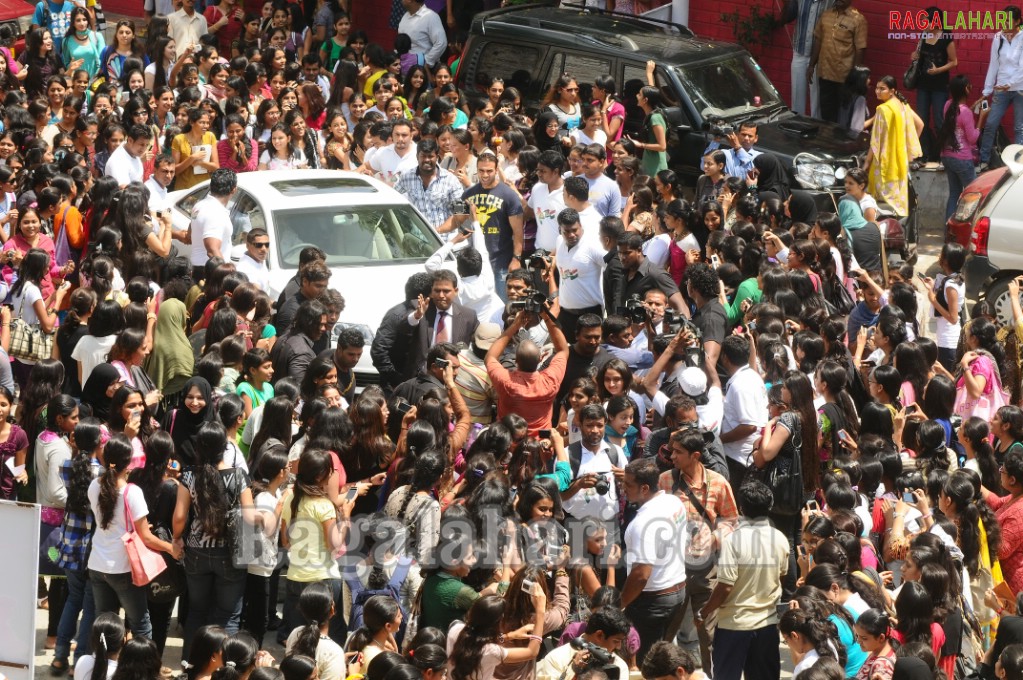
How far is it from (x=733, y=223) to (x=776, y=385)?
290cm

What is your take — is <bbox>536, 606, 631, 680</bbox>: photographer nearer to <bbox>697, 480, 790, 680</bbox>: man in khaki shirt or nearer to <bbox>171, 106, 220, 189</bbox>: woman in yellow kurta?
<bbox>697, 480, 790, 680</bbox>: man in khaki shirt

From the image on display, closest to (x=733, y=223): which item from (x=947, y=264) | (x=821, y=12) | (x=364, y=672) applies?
(x=947, y=264)

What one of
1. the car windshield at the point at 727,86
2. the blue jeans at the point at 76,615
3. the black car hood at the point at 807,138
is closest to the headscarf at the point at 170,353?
the blue jeans at the point at 76,615

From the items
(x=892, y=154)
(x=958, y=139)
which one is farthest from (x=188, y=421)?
(x=958, y=139)

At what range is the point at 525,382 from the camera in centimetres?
880

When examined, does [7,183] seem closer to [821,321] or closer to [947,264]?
[821,321]

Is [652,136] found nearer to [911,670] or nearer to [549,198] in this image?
[549,198]

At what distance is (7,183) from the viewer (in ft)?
40.2

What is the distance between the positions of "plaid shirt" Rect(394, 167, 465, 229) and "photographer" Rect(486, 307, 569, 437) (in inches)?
155

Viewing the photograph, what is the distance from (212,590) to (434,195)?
18.8ft

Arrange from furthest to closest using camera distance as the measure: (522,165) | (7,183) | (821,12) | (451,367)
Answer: (821,12) < (522,165) < (7,183) < (451,367)

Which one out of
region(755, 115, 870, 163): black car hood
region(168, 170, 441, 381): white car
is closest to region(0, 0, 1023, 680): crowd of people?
region(168, 170, 441, 381): white car

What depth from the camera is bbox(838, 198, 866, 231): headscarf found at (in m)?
12.3

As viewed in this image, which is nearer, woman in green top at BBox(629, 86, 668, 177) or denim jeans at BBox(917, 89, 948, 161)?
woman in green top at BBox(629, 86, 668, 177)
